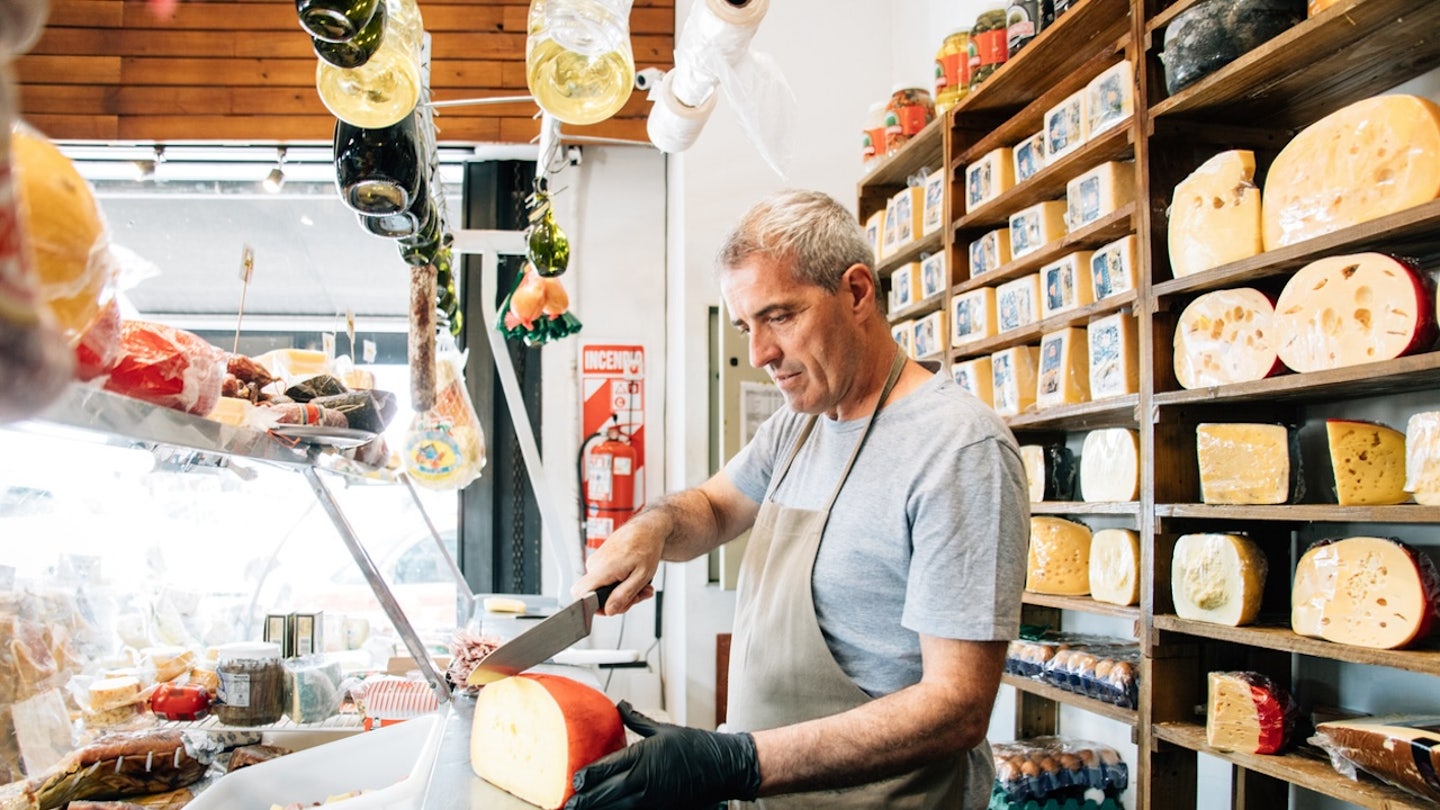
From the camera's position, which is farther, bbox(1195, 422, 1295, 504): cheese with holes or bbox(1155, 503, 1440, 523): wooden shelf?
A: bbox(1195, 422, 1295, 504): cheese with holes

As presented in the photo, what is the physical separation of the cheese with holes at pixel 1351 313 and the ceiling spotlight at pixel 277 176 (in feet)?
14.6

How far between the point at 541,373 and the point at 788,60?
6.70 feet

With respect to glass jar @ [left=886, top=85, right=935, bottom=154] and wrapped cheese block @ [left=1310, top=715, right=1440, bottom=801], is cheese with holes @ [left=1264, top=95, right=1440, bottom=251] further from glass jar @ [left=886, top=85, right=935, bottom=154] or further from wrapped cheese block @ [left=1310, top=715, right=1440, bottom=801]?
glass jar @ [left=886, top=85, right=935, bottom=154]

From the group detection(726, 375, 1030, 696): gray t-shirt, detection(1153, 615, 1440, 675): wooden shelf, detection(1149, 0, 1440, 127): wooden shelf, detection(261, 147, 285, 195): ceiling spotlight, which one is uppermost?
detection(261, 147, 285, 195): ceiling spotlight

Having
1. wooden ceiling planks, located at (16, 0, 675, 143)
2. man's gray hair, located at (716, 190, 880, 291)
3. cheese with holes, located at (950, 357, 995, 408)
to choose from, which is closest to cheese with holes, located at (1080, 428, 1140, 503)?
cheese with holes, located at (950, 357, 995, 408)

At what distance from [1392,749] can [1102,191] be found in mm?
1396

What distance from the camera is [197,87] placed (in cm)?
470

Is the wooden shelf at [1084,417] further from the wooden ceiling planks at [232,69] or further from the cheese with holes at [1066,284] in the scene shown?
the wooden ceiling planks at [232,69]

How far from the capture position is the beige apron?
5.07ft

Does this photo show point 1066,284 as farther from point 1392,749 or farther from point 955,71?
point 1392,749

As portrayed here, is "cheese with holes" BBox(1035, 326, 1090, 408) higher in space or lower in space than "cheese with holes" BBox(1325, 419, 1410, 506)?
higher

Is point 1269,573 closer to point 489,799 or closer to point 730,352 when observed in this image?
point 489,799

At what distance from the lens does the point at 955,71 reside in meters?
3.19

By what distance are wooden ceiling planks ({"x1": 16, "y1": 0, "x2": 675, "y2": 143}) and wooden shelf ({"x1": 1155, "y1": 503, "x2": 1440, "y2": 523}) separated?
11.5 ft
